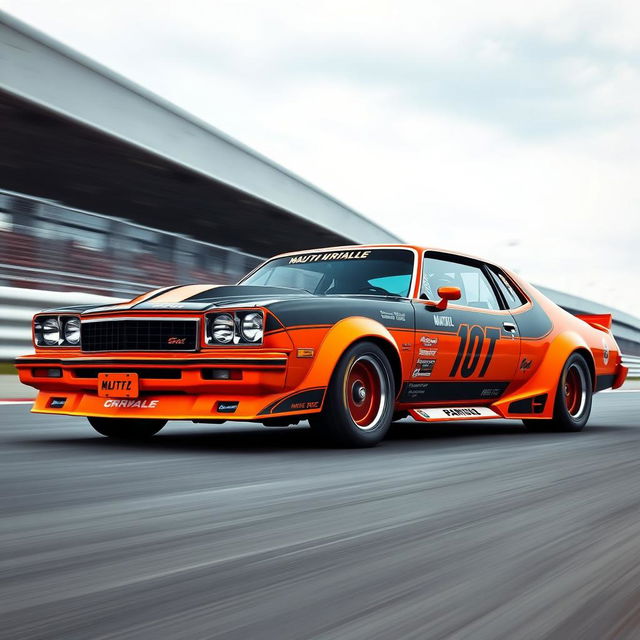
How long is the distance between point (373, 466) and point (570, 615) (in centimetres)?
252

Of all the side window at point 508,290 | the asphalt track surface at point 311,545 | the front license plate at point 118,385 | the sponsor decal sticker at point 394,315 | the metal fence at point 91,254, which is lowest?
the asphalt track surface at point 311,545

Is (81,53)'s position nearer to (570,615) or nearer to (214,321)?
A: (214,321)

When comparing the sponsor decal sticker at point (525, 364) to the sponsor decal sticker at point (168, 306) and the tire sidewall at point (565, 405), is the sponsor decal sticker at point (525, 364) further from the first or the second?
the sponsor decal sticker at point (168, 306)

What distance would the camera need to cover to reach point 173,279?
1153 cm

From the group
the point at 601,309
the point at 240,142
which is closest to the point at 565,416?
the point at 240,142

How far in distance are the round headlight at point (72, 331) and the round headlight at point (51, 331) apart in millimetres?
58

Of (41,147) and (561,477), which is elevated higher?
(41,147)

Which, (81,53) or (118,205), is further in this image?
(118,205)

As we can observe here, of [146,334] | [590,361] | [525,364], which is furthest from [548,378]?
[146,334]

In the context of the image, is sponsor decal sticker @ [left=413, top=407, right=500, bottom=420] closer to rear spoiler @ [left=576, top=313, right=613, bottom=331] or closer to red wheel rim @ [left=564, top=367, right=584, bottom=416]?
red wheel rim @ [left=564, top=367, right=584, bottom=416]

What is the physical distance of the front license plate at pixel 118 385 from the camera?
5.19m

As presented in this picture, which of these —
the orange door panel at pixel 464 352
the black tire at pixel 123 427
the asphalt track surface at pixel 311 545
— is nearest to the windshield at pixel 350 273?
the orange door panel at pixel 464 352

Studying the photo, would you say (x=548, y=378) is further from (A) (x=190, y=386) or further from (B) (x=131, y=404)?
(B) (x=131, y=404)

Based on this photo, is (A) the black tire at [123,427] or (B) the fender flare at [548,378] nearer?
(A) the black tire at [123,427]
